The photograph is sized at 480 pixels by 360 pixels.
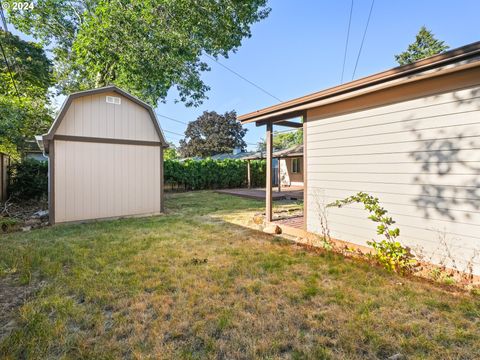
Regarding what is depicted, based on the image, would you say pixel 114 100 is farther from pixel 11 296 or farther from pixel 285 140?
pixel 285 140

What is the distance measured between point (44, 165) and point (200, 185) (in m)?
7.79

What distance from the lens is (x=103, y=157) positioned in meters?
6.27

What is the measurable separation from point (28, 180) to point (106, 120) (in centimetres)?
497

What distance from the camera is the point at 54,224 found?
18.5 ft

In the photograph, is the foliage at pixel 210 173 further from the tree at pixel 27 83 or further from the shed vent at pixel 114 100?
the shed vent at pixel 114 100

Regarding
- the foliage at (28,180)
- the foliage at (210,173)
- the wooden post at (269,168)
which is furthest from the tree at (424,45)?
the foliage at (28,180)

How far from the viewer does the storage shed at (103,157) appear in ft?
18.7

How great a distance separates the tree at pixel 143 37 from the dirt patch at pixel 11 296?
8.77 m

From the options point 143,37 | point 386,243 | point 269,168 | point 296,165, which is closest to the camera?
point 386,243

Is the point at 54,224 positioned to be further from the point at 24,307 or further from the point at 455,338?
the point at 455,338

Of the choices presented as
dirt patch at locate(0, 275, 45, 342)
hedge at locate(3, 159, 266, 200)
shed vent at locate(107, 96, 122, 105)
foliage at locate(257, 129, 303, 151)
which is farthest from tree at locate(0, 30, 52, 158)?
foliage at locate(257, 129, 303, 151)

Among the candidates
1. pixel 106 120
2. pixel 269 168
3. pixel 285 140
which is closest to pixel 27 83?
pixel 106 120

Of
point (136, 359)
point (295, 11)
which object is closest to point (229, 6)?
point (295, 11)

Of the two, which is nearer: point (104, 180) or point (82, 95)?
point (82, 95)
